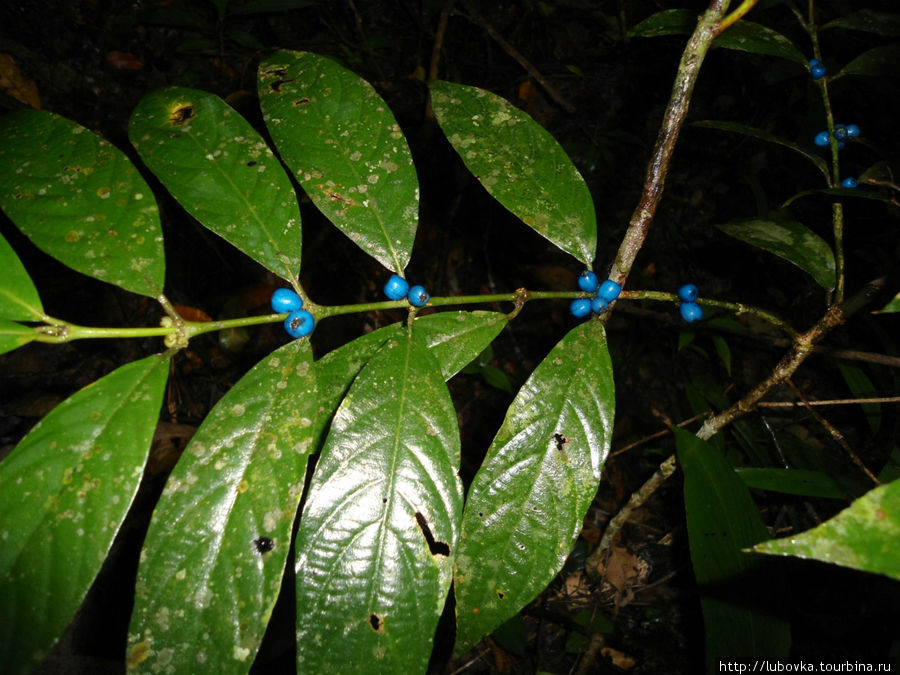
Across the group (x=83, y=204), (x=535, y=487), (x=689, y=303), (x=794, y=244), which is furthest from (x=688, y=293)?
(x=83, y=204)

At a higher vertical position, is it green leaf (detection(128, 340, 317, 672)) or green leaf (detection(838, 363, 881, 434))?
green leaf (detection(838, 363, 881, 434))

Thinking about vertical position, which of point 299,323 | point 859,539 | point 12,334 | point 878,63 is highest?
point 878,63

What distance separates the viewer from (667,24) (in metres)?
1.47

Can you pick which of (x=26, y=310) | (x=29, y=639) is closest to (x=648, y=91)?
(x=26, y=310)

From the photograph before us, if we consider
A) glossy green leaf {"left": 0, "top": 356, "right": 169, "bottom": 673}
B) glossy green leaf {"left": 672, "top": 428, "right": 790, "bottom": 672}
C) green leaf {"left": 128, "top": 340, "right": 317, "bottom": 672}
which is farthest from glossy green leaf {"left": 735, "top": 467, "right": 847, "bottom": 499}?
glossy green leaf {"left": 0, "top": 356, "right": 169, "bottom": 673}

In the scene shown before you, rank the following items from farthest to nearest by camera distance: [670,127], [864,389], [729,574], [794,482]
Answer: [864,389] < [794,482] < [729,574] < [670,127]

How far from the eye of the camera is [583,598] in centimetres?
267

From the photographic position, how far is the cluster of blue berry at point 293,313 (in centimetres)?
105

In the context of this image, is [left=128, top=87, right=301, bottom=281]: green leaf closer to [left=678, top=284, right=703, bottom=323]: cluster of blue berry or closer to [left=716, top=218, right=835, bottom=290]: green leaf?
[left=678, top=284, right=703, bottom=323]: cluster of blue berry

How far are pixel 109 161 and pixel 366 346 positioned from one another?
68 cm

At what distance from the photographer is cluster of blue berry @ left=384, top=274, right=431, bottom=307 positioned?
114 cm

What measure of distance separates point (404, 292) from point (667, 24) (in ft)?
3.75

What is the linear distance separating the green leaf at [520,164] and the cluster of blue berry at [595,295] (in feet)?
0.15

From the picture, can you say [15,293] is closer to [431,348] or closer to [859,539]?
[431,348]
